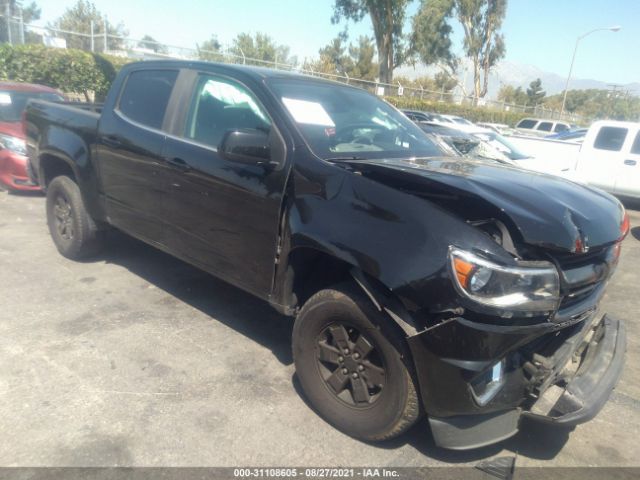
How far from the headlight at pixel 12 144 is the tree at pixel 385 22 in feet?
78.7

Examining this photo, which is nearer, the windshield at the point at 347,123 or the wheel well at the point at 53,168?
the windshield at the point at 347,123

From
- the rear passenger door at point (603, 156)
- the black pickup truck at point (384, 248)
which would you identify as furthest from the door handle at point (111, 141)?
the rear passenger door at point (603, 156)

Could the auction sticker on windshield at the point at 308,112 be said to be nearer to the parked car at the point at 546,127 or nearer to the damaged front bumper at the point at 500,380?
the damaged front bumper at the point at 500,380

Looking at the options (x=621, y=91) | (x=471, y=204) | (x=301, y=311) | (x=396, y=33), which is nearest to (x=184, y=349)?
(x=301, y=311)

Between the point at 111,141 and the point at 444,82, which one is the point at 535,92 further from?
the point at 111,141

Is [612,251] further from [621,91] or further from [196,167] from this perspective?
[621,91]

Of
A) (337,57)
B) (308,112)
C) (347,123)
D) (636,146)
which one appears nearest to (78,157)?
(308,112)

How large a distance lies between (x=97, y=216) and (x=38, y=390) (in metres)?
1.97

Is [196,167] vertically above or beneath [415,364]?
above

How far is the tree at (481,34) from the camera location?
1553 inches

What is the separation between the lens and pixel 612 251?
271 centimetres

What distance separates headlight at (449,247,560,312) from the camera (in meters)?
2.15

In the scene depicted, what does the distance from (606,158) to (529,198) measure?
362 inches

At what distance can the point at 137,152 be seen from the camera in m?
3.89
